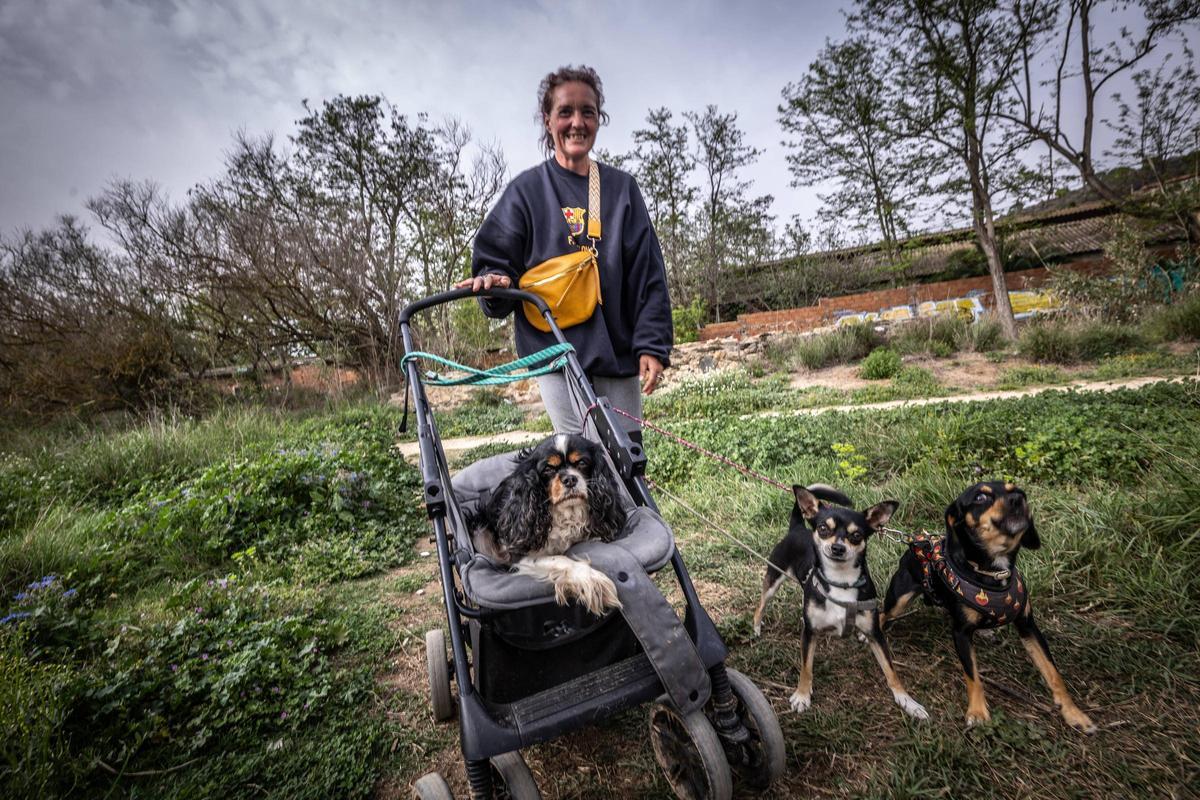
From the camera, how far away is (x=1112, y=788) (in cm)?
146

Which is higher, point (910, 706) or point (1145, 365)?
point (910, 706)

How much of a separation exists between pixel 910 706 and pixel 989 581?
522 millimetres

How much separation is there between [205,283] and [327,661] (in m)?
11.4

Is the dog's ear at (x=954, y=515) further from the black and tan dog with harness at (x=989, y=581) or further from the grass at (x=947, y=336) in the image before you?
the grass at (x=947, y=336)

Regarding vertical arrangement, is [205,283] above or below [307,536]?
above

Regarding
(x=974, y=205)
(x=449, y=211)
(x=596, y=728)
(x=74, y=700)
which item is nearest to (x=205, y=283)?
(x=449, y=211)

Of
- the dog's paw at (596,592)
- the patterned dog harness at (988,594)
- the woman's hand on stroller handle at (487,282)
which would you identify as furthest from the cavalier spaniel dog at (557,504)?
the patterned dog harness at (988,594)

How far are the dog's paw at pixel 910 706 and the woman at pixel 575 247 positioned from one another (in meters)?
1.38

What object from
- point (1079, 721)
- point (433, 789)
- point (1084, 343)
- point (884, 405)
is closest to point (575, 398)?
point (433, 789)

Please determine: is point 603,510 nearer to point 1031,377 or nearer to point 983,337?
point 1031,377

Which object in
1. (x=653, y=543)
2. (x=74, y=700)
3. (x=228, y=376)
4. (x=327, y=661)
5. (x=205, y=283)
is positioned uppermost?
(x=205, y=283)

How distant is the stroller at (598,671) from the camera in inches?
50.7

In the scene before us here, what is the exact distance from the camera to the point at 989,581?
1.73m

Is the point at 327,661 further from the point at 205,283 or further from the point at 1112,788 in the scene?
the point at 205,283
